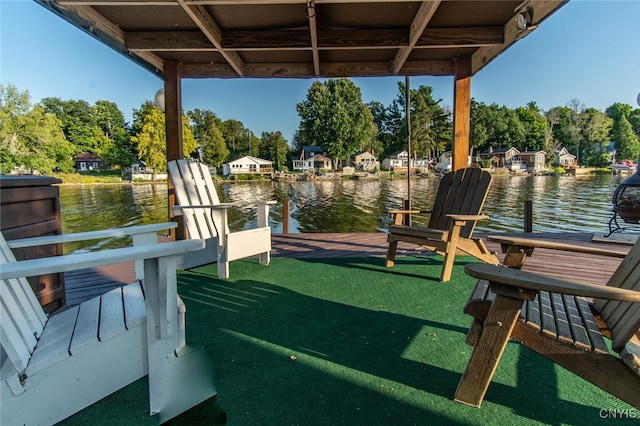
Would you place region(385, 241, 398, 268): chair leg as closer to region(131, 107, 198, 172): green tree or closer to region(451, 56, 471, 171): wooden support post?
region(451, 56, 471, 171): wooden support post

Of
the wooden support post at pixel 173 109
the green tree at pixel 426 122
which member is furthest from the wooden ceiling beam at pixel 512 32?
the green tree at pixel 426 122

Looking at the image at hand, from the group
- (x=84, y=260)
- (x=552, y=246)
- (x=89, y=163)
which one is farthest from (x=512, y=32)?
(x=89, y=163)

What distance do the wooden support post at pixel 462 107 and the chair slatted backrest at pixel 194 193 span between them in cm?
Answer: 275

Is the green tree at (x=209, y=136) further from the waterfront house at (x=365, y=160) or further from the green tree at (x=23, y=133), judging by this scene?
the waterfront house at (x=365, y=160)

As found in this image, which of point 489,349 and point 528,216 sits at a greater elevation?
point 528,216

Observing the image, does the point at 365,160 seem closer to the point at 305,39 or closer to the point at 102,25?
the point at 305,39

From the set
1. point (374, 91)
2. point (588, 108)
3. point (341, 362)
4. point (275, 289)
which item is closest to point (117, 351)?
point (341, 362)

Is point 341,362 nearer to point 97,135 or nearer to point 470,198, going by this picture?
point 470,198

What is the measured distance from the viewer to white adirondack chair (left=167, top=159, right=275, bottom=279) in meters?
2.85

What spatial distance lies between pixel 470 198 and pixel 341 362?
2.17 m

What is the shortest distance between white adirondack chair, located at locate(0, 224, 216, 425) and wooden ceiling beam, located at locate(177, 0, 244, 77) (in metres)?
2.26

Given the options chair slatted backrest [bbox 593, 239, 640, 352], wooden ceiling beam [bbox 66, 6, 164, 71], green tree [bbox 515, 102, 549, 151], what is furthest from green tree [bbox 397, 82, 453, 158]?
chair slatted backrest [bbox 593, 239, 640, 352]

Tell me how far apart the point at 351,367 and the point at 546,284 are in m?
0.92

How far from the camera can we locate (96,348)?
1.17 metres
